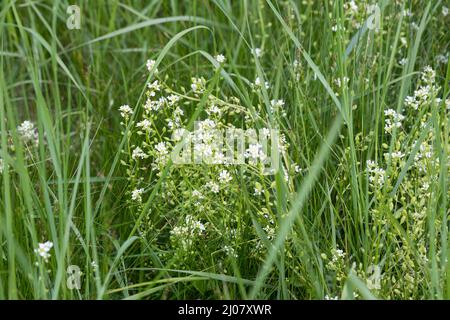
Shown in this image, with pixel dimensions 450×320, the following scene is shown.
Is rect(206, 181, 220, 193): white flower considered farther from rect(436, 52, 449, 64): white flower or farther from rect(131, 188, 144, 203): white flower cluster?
rect(436, 52, 449, 64): white flower

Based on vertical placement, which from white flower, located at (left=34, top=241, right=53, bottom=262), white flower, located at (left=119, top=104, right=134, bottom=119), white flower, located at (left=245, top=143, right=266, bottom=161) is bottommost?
white flower, located at (left=34, top=241, right=53, bottom=262)

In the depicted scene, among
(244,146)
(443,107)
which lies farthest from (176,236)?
(443,107)

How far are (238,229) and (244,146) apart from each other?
24 cm

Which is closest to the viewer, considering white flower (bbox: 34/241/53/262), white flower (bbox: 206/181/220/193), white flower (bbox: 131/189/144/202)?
white flower (bbox: 34/241/53/262)

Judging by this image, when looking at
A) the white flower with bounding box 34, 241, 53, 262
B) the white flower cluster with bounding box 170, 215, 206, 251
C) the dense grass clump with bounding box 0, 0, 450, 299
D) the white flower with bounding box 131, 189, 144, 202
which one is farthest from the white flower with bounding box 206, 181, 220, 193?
the white flower with bounding box 34, 241, 53, 262

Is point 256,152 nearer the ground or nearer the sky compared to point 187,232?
nearer the sky

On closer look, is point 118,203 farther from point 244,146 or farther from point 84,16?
point 84,16

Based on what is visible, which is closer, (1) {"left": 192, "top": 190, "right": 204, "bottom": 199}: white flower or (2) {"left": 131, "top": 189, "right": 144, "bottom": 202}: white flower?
(1) {"left": 192, "top": 190, "right": 204, "bottom": 199}: white flower

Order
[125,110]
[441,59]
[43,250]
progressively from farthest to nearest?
[441,59]
[125,110]
[43,250]

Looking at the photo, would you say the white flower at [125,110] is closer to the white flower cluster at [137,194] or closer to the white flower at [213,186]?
the white flower cluster at [137,194]

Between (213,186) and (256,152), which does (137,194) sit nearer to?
(213,186)

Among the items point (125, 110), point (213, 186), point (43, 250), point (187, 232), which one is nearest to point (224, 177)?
point (213, 186)

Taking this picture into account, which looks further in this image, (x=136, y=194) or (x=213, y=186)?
(x=136, y=194)

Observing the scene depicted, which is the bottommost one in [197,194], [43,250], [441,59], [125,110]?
[43,250]
